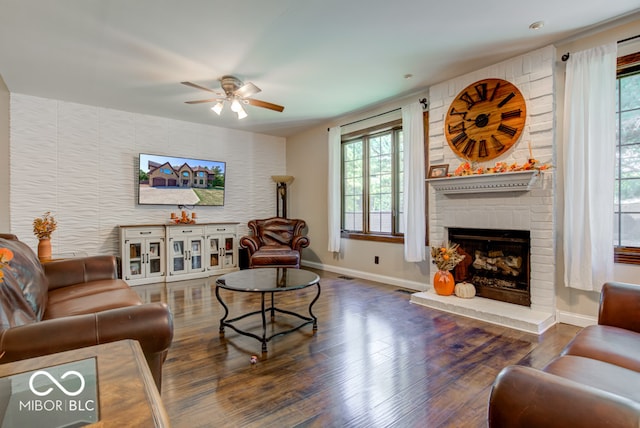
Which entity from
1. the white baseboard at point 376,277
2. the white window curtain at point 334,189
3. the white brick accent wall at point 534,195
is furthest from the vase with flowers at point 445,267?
the white window curtain at point 334,189

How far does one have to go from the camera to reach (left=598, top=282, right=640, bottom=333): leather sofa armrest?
5.36ft

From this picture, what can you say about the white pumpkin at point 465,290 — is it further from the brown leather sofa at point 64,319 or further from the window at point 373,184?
the brown leather sofa at point 64,319

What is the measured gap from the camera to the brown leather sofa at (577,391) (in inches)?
31.9

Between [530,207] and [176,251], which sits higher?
[530,207]

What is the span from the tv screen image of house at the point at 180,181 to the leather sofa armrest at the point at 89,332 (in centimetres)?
404

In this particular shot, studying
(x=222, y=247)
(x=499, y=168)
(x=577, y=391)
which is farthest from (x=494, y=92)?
(x=222, y=247)

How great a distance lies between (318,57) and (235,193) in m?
3.44

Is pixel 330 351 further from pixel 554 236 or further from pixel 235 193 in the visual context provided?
pixel 235 193

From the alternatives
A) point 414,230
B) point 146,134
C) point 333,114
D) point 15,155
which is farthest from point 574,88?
point 15,155

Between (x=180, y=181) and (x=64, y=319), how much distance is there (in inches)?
167

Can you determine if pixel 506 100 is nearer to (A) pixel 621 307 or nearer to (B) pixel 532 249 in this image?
(B) pixel 532 249

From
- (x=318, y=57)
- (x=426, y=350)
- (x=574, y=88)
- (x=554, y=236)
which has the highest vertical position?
(x=318, y=57)

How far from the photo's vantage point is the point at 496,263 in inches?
137

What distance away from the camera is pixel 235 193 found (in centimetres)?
598
